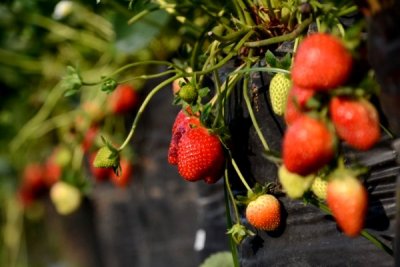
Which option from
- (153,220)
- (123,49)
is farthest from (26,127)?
(123,49)

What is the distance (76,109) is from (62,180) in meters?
0.17

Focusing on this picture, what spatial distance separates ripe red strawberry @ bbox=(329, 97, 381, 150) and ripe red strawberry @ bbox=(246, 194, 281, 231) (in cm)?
20

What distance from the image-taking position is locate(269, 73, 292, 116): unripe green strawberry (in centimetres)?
72

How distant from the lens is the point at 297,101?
579 mm

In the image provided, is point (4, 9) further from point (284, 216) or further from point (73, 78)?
point (284, 216)

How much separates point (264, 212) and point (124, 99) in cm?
81

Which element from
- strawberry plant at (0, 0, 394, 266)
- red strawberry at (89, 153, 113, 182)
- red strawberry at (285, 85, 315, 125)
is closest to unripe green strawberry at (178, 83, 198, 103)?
strawberry plant at (0, 0, 394, 266)

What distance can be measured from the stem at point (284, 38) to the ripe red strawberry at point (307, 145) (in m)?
0.19

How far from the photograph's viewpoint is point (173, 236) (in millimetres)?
1450

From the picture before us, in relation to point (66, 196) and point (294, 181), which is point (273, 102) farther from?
point (66, 196)

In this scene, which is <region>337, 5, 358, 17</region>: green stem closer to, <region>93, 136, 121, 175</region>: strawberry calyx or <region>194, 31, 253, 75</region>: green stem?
<region>194, 31, 253, 75</region>: green stem

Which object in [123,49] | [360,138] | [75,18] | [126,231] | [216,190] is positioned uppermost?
[75,18]

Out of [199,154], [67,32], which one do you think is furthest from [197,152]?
[67,32]

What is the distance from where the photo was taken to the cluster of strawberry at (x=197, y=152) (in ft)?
2.52
